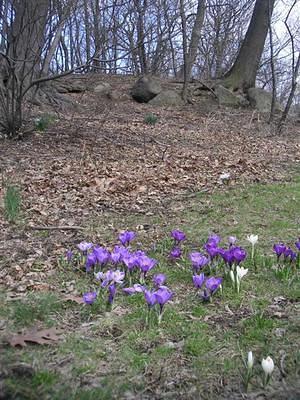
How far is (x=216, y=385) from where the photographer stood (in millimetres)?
2123

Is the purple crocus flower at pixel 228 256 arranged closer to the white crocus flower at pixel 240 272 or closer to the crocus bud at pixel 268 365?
the white crocus flower at pixel 240 272

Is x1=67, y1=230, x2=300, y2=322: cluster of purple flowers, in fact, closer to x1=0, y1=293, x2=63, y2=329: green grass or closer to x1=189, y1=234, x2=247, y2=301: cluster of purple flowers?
x1=189, y1=234, x2=247, y2=301: cluster of purple flowers

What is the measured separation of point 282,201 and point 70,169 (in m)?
2.95

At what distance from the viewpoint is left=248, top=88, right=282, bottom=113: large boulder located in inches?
547

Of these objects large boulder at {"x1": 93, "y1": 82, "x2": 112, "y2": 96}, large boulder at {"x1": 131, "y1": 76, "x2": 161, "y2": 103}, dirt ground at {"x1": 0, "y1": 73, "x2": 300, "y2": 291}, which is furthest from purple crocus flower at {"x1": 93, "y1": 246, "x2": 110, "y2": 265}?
large boulder at {"x1": 93, "y1": 82, "x2": 112, "y2": 96}

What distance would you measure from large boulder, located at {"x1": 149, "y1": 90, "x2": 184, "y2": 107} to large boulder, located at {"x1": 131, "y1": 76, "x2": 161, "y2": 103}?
0.57 feet

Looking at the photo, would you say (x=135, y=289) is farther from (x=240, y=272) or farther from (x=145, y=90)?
(x=145, y=90)

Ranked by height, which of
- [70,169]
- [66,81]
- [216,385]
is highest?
[66,81]

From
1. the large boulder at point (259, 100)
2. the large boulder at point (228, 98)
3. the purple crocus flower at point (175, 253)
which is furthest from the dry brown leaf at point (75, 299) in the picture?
the large boulder at point (259, 100)

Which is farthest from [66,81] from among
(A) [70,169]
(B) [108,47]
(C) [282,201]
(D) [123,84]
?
(C) [282,201]

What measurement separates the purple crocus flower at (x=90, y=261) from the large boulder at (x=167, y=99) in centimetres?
1047

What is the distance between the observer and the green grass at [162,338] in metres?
2.13

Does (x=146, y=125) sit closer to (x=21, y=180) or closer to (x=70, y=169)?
(x=70, y=169)

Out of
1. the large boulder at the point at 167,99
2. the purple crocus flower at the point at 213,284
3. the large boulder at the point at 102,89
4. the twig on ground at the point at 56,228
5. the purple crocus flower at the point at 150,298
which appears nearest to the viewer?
the purple crocus flower at the point at 150,298
